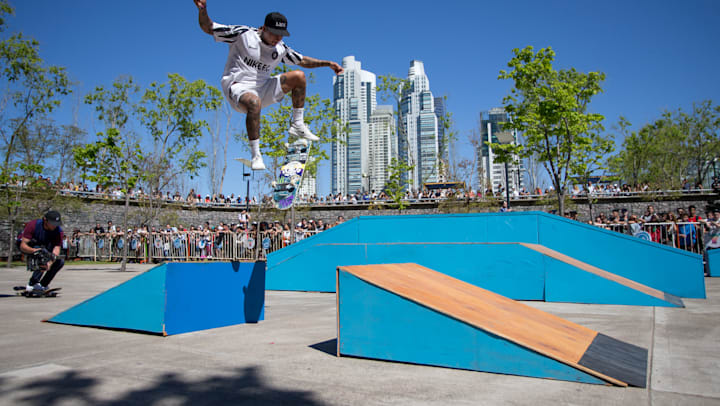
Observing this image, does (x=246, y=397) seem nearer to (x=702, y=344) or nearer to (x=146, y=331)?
(x=146, y=331)

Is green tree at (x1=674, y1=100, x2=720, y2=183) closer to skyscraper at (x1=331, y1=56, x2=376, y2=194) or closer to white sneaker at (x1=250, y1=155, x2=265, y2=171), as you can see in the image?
white sneaker at (x1=250, y1=155, x2=265, y2=171)

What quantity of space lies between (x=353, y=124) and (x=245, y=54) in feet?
407

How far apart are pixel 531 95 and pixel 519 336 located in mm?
17387

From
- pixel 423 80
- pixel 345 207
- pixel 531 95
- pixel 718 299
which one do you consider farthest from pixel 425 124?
pixel 718 299

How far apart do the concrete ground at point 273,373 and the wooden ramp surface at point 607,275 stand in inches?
87.1

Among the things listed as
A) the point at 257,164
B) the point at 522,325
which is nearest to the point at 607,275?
the point at 522,325

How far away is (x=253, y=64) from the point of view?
4.73m

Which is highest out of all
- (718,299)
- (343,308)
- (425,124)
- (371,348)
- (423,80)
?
(423,80)

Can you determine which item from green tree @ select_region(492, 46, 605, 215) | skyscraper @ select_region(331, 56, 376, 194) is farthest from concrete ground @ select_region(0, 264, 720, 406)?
skyscraper @ select_region(331, 56, 376, 194)

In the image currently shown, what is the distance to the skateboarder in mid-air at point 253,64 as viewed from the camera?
15.0ft

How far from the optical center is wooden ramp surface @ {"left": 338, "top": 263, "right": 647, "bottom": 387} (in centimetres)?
323

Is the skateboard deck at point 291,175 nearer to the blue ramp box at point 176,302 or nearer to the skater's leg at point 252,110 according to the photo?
the skater's leg at point 252,110

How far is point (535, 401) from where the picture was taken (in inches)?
106

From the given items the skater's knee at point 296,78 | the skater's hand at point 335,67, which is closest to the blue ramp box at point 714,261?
the skater's hand at point 335,67
